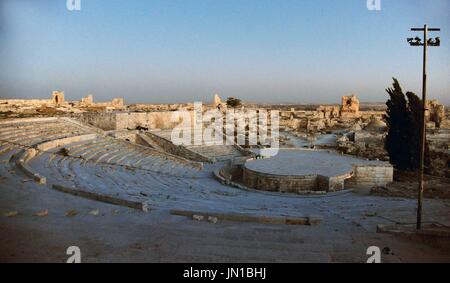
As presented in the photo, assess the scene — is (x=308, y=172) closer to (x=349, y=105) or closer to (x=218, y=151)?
(x=218, y=151)

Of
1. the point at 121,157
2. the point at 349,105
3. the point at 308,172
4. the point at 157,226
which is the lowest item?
the point at 308,172

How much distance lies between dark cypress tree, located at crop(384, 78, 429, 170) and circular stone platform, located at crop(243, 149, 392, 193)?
2692mm

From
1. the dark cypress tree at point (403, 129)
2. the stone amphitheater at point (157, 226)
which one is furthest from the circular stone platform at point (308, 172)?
the dark cypress tree at point (403, 129)

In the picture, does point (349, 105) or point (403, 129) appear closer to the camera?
→ point (403, 129)

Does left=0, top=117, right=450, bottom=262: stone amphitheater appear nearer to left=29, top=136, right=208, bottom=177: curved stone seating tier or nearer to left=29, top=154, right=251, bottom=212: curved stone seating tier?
left=29, top=154, right=251, bottom=212: curved stone seating tier

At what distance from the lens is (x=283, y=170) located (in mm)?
16188

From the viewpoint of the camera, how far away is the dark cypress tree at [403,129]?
1906 cm

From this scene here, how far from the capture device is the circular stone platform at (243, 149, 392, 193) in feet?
49.6

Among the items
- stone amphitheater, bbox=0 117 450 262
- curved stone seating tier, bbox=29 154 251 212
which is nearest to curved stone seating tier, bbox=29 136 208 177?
curved stone seating tier, bbox=29 154 251 212

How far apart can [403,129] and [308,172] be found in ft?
25.3

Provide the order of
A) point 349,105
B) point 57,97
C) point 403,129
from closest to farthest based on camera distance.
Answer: point 403,129
point 57,97
point 349,105

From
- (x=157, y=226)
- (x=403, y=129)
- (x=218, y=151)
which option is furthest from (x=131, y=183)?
(x=403, y=129)

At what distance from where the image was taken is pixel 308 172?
1573 cm

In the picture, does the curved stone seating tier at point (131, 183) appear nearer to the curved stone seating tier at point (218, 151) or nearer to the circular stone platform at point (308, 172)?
the circular stone platform at point (308, 172)
